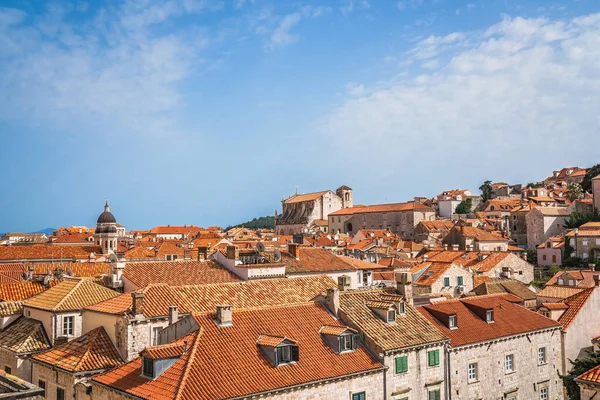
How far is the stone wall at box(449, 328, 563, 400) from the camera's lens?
26955 mm

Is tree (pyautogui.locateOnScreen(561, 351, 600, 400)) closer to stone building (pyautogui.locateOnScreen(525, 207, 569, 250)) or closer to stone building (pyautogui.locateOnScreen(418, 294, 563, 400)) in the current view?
stone building (pyautogui.locateOnScreen(418, 294, 563, 400))

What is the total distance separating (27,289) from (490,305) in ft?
88.3

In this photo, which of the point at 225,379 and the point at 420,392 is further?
the point at 420,392

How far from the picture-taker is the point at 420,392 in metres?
24.8

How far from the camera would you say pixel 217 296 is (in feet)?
93.7

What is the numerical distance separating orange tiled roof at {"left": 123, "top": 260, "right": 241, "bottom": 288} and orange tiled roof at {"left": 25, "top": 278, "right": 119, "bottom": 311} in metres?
2.24

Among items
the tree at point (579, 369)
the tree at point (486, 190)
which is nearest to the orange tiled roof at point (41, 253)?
the tree at point (579, 369)

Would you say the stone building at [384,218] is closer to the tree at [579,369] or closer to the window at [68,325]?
the tree at [579,369]

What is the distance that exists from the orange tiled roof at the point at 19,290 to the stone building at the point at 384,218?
107 meters

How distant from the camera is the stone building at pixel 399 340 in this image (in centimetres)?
2378

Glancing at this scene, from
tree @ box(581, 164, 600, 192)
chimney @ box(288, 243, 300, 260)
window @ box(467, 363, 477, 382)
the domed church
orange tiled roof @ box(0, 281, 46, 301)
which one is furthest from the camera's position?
tree @ box(581, 164, 600, 192)

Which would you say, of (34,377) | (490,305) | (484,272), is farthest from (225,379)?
(484,272)

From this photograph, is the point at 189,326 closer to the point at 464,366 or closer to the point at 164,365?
the point at 164,365

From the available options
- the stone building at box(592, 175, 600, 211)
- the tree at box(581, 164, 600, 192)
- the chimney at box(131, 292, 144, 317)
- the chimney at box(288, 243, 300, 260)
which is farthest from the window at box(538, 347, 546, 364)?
the tree at box(581, 164, 600, 192)
